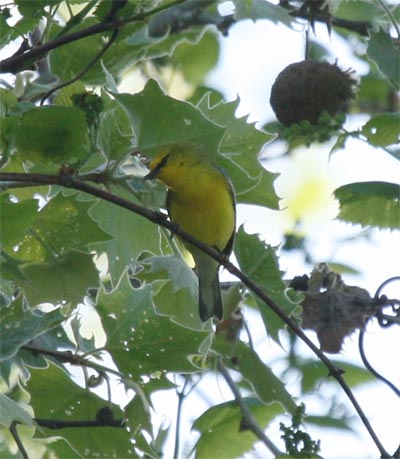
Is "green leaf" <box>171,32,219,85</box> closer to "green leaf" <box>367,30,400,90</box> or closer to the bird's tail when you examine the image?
the bird's tail

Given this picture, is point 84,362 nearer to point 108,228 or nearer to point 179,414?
point 108,228

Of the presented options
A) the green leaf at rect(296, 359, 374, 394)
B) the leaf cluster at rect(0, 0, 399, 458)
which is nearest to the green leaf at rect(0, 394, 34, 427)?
the leaf cluster at rect(0, 0, 399, 458)

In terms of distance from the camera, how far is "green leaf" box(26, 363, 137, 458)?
195 centimetres

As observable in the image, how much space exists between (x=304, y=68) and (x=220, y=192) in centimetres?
60

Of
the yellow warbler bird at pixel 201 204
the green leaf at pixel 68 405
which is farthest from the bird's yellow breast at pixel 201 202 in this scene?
the green leaf at pixel 68 405

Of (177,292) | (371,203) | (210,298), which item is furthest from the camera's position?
(210,298)

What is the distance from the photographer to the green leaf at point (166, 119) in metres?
1.76

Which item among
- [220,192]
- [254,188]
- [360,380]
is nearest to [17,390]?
[220,192]

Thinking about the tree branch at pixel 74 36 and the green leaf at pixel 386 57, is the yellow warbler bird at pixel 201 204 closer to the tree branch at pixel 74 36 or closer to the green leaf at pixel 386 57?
the green leaf at pixel 386 57

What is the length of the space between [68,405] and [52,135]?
0.56 meters

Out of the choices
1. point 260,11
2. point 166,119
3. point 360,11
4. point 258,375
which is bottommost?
point 258,375

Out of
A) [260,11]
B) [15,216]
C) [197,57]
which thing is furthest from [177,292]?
[197,57]

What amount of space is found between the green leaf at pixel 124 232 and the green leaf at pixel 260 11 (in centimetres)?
48

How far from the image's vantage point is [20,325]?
1.66m
